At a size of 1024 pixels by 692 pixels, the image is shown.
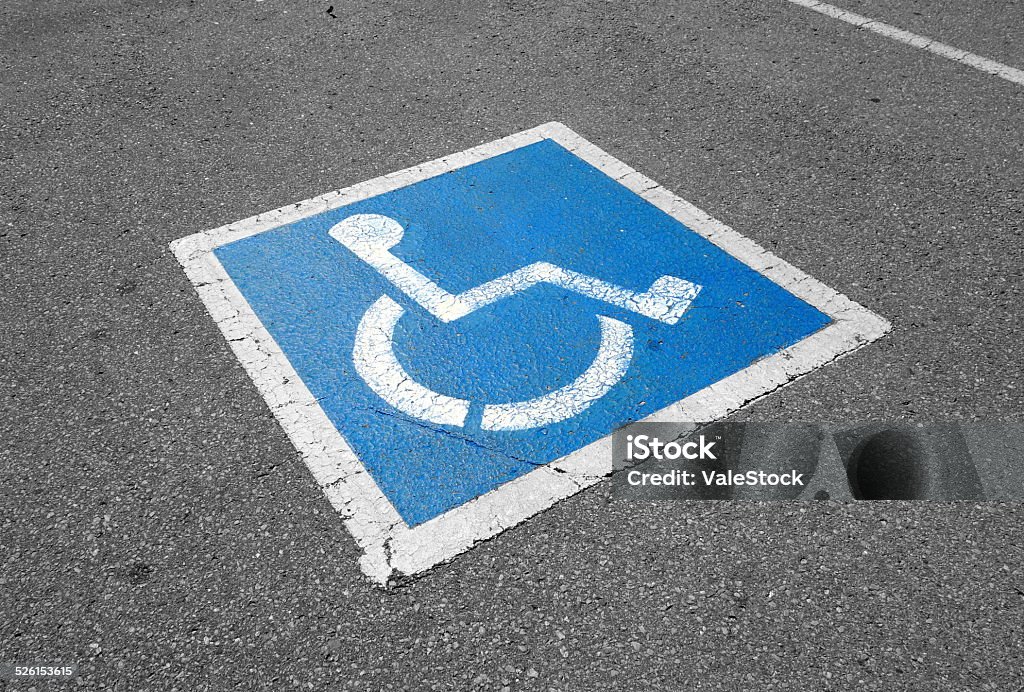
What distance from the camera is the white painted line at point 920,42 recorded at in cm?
566

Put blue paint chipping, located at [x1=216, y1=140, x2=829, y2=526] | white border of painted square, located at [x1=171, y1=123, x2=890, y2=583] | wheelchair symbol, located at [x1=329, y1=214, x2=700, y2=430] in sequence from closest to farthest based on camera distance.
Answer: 1. white border of painted square, located at [x1=171, y1=123, x2=890, y2=583]
2. blue paint chipping, located at [x1=216, y1=140, x2=829, y2=526]
3. wheelchair symbol, located at [x1=329, y1=214, x2=700, y2=430]

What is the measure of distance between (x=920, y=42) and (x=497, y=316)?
4012 millimetres

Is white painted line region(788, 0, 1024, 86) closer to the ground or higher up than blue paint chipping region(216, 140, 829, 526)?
higher up

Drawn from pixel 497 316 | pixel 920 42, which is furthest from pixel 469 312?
pixel 920 42

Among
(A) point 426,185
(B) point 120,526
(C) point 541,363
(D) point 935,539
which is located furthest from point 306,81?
(D) point 935,539

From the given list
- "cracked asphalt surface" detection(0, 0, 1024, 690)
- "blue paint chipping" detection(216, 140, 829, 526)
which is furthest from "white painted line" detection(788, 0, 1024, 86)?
"blue paint chipping" detection(216, 140, 829, 526)

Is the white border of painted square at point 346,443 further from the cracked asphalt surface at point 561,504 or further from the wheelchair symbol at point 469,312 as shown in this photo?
the wheelchair symbol at point 469,312

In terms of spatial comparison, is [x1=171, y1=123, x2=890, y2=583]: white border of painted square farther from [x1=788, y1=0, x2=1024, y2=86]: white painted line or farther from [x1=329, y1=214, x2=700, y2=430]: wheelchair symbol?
[x1=788, y1=0, x2=1024, y2=86]: white painted line

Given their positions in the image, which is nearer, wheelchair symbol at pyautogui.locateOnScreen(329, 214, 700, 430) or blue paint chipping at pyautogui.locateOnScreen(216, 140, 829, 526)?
blue paint chipping at pyautogui.locateOnScreen(216, 140, 829, 526)

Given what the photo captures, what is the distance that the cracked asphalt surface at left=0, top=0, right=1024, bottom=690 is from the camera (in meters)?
2.75

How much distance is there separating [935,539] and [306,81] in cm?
463

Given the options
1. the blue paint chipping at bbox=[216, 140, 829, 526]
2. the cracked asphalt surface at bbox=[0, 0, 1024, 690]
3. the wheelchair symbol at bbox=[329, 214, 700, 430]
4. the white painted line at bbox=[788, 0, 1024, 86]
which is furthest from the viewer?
the white painted line at bbox=[788, 0, 1024, 86]

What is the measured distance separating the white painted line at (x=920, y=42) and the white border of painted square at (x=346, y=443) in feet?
8.47

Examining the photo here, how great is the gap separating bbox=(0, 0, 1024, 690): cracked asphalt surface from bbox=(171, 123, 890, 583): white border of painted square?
0.08 metres
